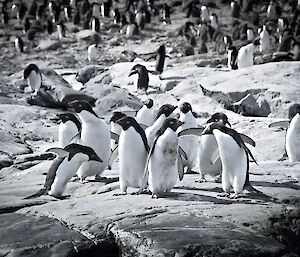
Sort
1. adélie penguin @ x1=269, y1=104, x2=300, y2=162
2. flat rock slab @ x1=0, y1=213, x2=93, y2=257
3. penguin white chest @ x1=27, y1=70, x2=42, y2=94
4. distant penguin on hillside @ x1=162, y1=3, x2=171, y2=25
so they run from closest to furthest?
flat rock slab @ x1=0, y1=213, x2=93, y2=257 < adélie penguin @ x1=269, y1=104, x2=300, y2=162 < penguin white chest @ x1=27, y1=70, x2=42, y2=94 < distant penguin on hillside @ x1=162, y1=3, x2=171, y2=25

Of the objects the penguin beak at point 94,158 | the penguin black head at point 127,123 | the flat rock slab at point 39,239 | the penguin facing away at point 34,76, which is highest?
the penguin black head at point 127,123

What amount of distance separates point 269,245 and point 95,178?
121 inches

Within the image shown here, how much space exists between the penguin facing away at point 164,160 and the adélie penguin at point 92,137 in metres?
1.34

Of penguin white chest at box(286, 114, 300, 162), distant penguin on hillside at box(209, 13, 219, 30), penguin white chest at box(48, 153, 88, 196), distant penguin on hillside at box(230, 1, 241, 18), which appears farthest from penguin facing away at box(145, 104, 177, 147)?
distant penguin on hillside at box(230, 1, 241, 18)

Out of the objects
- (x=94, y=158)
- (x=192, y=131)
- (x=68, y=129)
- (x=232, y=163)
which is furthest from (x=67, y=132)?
(x=232, y=163)

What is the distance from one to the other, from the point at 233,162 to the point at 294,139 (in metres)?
2.17

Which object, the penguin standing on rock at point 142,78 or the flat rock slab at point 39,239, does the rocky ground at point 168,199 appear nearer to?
the flat rock slab at point 39,239

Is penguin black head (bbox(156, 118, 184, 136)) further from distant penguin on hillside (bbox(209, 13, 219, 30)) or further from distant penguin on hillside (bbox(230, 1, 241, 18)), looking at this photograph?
distant penguin on hillside (bbox(230, 1, 241, 18))

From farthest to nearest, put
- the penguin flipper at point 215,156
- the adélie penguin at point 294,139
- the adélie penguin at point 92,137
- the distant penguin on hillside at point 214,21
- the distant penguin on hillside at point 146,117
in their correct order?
the distant penguin on hillside at point 214,21 → the distant penguin on hillside at point 146,117 → the adélie penguin at point 294,139 → the adélie penguin at point 92,137 → the penguin flipper at point 215,156

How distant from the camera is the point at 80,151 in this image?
22.4ft

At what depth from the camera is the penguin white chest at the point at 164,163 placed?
6.10 m

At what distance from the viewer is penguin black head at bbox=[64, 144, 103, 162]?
6793mm

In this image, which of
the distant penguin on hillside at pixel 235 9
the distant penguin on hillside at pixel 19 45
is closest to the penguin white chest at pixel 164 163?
the distant penguin on hillside at pixel 19 45

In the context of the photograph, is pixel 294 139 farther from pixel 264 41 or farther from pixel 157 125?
pixel 264 41
